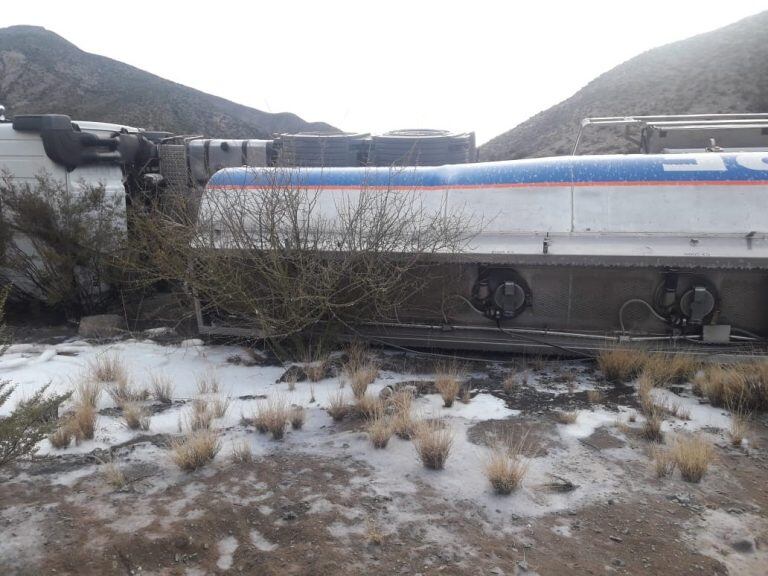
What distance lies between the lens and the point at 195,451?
14.7ft

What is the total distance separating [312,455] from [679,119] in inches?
255

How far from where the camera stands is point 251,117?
50.5 m

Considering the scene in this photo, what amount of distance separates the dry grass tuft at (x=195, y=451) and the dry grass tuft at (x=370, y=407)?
4.01 feet

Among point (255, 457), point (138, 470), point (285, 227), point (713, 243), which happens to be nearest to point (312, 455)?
point (255, 457)

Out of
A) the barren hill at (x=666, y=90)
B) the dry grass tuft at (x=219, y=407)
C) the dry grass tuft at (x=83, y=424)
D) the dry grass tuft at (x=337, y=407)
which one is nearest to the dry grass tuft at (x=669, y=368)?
the dry grass tuft at (x=337, y=407)

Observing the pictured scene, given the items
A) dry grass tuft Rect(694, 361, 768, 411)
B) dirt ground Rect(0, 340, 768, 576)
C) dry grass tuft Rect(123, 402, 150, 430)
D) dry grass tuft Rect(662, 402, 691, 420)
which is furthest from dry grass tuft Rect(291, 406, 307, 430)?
dry grass tuft Rect(694, 361, 768, 411)

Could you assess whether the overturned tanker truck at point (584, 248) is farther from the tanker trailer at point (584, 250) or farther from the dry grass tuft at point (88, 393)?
the dry grass tuft at point (88, 393)

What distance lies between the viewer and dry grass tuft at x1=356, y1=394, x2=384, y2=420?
17.2 feet

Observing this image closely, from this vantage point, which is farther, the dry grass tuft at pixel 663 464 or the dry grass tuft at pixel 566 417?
the dry grass tuft at pixel 566 417

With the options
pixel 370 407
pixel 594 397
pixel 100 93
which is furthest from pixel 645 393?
pixel 100 93

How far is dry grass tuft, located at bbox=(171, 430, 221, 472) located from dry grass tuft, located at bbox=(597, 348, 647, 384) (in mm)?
3755

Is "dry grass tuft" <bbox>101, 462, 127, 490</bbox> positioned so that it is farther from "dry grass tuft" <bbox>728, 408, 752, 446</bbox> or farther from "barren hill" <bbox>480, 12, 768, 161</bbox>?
"barren hill" <bbox>480, 12, 768, 161</bbox>

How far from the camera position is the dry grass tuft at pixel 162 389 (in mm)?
5906

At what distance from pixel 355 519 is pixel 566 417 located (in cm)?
217
